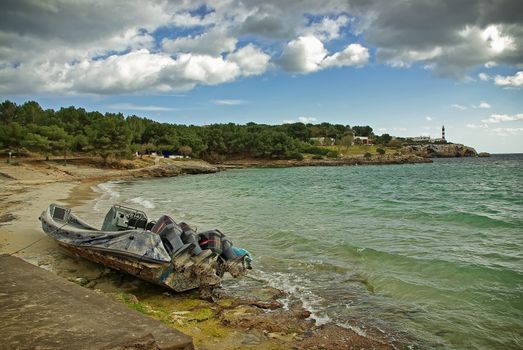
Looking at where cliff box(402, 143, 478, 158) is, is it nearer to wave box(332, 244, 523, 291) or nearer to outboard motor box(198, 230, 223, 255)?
wave box(332, 244, 523, 291)

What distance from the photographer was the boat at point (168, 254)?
7598mm

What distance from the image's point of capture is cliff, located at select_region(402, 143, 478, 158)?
15088cm

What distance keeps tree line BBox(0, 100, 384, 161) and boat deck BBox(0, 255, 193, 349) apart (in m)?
48.6

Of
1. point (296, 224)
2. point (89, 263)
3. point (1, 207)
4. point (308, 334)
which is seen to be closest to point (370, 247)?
point (296, 224)

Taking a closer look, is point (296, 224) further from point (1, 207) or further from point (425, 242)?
point (1, 207)

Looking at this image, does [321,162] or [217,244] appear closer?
[217,244]

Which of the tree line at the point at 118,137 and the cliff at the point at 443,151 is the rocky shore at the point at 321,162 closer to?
the tree line at the point at 118,137

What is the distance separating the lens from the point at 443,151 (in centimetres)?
16438

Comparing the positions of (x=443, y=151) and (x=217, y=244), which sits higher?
(x=443, y=151)

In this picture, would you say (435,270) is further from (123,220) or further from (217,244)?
(123,220)

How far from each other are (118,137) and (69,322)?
179ft

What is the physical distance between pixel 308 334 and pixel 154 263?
335 centimetres

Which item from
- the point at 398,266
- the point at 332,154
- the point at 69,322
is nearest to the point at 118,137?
the point at 398,266

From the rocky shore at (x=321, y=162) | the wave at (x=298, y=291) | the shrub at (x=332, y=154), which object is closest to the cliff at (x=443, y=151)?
the rocky shore at (x=321, y=162)
